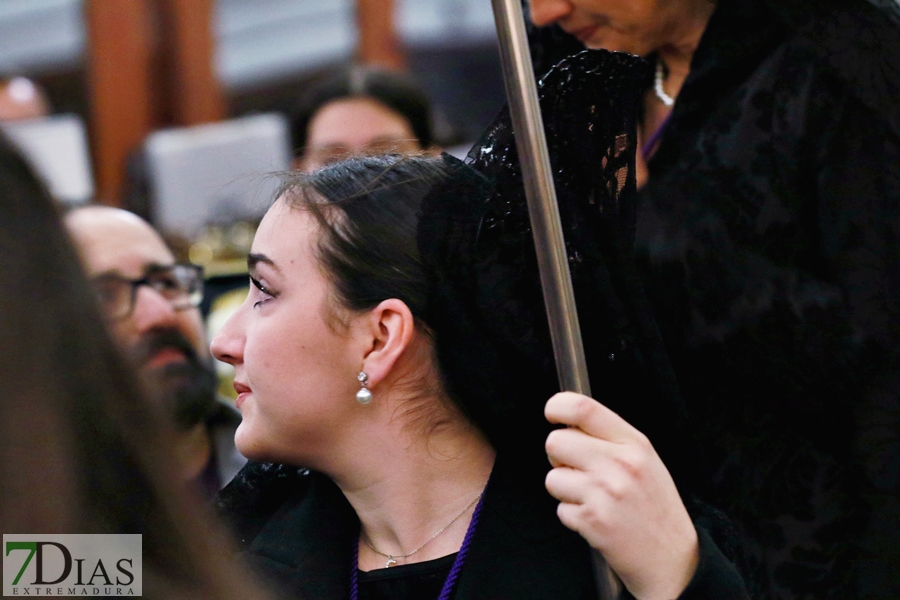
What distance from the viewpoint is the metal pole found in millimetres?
975

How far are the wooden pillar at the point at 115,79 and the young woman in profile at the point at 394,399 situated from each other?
3.51 m

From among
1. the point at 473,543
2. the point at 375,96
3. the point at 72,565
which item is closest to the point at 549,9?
the point at 473,543

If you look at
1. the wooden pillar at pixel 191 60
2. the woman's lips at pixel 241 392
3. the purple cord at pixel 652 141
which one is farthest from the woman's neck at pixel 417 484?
the wooden pillar at pixel 191 60

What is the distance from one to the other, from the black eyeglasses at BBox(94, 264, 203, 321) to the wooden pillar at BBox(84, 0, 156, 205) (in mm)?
2711

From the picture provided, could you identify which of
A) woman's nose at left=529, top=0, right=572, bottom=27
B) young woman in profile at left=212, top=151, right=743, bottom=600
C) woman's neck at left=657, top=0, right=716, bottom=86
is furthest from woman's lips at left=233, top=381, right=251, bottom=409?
woman's neck at left=657, top=0, right=716, bottom=86

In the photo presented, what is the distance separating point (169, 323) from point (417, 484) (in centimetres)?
83

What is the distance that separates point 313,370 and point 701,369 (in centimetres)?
50

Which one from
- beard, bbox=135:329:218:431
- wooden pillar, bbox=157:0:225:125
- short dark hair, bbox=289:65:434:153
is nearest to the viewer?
beard, bbox=135:329:218:431

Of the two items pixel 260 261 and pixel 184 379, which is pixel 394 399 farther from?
pixel 184 379

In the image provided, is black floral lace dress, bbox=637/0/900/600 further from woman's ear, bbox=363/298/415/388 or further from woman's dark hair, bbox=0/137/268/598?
woman's dark hair, bbox=0/137/268/598

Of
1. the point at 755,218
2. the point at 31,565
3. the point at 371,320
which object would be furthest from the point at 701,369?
the point at 31,565

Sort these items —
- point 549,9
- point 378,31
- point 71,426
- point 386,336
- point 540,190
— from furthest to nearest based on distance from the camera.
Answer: point 378,31, point 549,9, point 386,336, point 540,190, point 71,426

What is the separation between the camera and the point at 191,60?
15.6 ft

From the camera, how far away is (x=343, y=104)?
2652 millimetres
